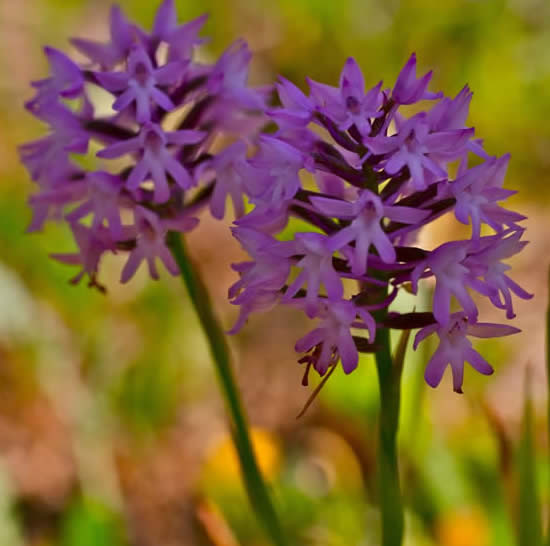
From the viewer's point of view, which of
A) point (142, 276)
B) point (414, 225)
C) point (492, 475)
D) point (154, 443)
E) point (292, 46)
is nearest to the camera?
point (414, 225)

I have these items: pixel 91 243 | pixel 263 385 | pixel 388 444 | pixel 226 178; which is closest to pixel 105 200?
pixel 91 243

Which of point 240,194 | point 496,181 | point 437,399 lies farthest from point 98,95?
point 496,181

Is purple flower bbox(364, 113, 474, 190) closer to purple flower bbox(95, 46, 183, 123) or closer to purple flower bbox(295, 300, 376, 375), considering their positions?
purple flower bbox(295, 300, 376, 375)

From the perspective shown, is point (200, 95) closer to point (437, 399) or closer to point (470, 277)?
point (470, 277)

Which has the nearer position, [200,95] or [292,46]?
[200,95]

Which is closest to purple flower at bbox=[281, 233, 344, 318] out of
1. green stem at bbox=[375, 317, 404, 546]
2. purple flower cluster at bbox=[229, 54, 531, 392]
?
purple flower cluster at bbox=[229, 54, 531, 392]

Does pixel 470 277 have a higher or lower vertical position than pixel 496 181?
lower

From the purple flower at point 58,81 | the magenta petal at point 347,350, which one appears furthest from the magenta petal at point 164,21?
the magenta petal at point 347,350
